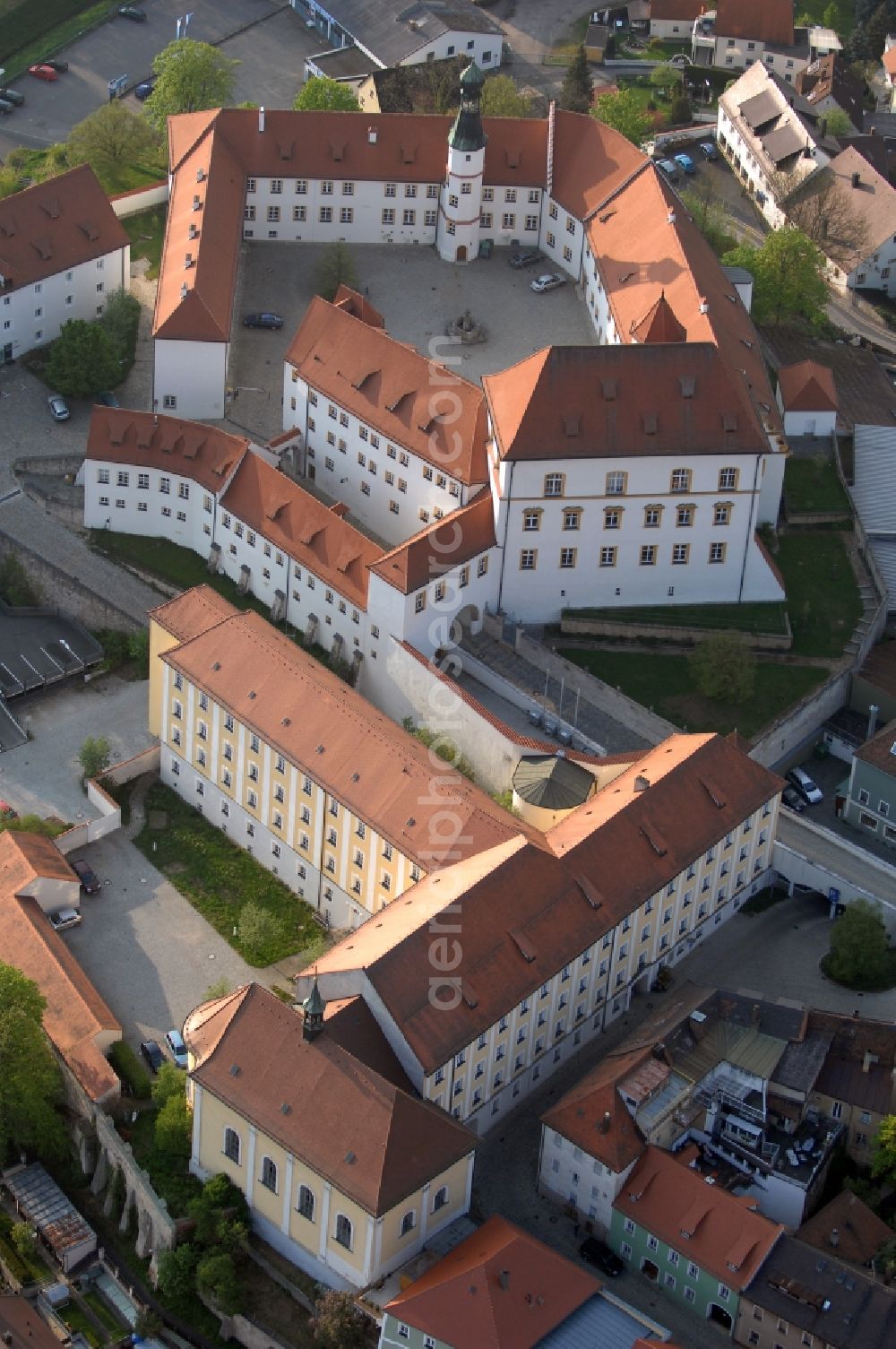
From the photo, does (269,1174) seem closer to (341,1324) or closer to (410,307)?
(341,1324)

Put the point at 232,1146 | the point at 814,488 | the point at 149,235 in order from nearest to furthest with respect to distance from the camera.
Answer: the point at 232,1146
the point at 814,488
the point at 149,235

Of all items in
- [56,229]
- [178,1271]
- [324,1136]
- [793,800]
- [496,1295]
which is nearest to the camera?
[496,1295]

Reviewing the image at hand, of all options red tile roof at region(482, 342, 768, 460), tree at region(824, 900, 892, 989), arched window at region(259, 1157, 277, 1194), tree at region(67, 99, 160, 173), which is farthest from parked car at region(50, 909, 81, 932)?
tree at region(67, 99, 160, 173)

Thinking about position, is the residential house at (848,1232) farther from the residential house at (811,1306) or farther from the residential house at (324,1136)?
the residential house at (324,1136)

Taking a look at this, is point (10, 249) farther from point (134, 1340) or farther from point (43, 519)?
point (134, 1340)

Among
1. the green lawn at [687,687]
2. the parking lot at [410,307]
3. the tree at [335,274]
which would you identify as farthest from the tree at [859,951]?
the tree at [335,274]

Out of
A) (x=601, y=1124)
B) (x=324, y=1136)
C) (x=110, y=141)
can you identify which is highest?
(x=110, y=141)

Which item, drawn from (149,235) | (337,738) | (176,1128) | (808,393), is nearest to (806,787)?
(337,738)

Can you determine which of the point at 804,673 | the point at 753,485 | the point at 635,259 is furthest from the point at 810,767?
the point at 635,259
